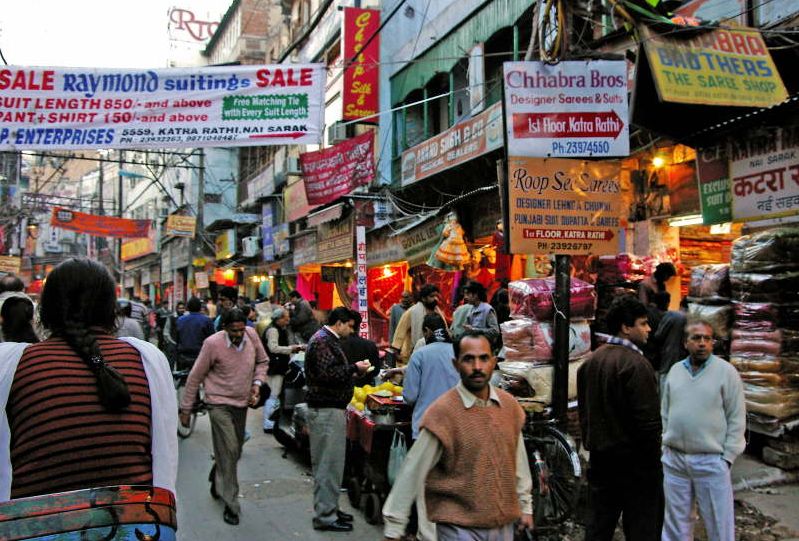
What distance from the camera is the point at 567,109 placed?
601 centimetres

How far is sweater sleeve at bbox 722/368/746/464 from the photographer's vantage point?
14.6 feet

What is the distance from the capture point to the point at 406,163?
1617 cm

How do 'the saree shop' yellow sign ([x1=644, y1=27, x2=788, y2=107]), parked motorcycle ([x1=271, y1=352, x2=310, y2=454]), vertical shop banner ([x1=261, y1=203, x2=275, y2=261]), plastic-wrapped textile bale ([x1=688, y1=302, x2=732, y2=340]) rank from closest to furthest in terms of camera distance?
'the saree shop' yellow sign ([x1=644, y1=27, x2=788, y2=107]) < plastic-wrapped textile bale ([x1=688, y1=302, x2=732, y2=340]) < parked motorcycle ([x1=271, y1=352, x2=310, y2=454]) < vertical shop banner ([x1=261, y1=203, x2=275, y2=261])

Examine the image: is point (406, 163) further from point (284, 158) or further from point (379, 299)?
point (284, 158)

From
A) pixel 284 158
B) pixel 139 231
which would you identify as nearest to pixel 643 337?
pixel 284 158

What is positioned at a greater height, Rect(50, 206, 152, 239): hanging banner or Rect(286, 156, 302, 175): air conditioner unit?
Rect(286, 156, 302, 175): air conditioner unit

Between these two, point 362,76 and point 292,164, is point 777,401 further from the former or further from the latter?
point 292,164

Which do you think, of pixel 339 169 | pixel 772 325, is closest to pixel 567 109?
pixel 772 325

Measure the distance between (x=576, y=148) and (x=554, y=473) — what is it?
293 cm

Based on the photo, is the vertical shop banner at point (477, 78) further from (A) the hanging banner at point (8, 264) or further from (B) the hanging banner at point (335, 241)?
(A) the hanging banner at point (8, 264)

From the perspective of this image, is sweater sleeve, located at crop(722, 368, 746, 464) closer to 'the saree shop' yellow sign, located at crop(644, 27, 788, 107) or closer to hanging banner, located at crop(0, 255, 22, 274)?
'the saree shop' yellow sign, located at crop(644, 27, 788, 107)

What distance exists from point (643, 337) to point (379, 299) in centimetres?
1438

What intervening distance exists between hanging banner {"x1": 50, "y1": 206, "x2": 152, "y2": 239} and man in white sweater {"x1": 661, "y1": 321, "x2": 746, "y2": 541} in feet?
93.2

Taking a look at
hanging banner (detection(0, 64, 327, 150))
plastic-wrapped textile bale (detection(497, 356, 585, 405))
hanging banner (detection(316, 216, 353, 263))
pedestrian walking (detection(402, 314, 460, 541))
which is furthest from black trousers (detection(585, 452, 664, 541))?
hanging banner (detection(316, 216, 353, 263))
